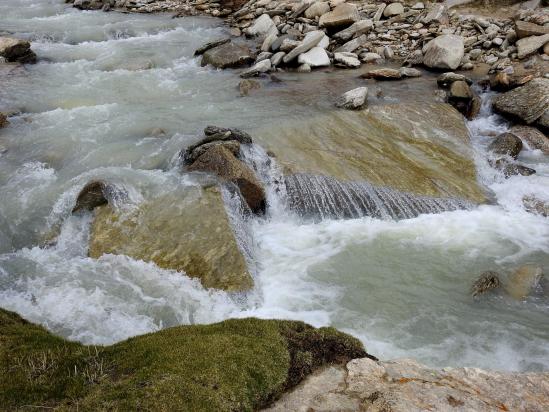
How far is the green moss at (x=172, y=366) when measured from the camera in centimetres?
493

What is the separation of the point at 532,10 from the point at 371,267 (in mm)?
19710

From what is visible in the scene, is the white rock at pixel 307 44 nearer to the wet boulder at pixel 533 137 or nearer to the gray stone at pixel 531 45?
the gray stone at pixel 531 45

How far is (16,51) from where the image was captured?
22.2 meters

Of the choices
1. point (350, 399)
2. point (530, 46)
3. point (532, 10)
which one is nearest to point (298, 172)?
point (350, 399)

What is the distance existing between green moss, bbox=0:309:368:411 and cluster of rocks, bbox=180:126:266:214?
613 centimetres

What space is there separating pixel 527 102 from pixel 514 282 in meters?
9.46

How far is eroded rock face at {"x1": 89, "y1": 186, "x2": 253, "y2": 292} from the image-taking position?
33.3 ft

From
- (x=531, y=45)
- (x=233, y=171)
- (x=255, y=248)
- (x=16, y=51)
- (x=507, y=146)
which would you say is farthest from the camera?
(x=16, y=51)

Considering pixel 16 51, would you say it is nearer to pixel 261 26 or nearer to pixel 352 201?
pixel 261 26

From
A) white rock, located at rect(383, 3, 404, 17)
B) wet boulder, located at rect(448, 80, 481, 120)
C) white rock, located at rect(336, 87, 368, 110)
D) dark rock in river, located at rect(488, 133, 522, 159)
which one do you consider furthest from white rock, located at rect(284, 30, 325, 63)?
dark rock in river, located at rect(488, 133, 522, 159)

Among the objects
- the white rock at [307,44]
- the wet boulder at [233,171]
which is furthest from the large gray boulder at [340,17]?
the wet boulder at [233,171]

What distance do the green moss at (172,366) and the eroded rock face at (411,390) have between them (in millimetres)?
290

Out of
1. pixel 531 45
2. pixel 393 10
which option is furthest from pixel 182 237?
pixel 393 10

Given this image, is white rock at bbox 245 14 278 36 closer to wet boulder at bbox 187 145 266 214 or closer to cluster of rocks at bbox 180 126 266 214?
cluster of rocks at bbox 180 126 266 214
